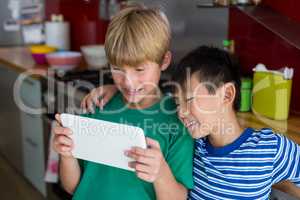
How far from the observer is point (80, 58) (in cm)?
291

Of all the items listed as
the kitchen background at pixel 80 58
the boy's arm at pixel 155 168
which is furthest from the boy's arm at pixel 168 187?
the kitchen background at pixel 80 58

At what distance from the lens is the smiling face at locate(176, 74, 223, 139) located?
109 cm

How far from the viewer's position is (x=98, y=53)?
8.97ft

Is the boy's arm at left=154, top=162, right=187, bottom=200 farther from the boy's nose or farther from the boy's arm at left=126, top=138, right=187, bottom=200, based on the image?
the boy's nose

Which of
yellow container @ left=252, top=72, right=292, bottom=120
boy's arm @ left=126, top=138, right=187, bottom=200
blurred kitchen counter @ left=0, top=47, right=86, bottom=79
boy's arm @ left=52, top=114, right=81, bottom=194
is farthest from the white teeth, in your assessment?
blurred kitchen counter @ left=0, top=47, right=86, bottom=79

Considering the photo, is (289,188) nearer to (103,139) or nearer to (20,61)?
(103,139)

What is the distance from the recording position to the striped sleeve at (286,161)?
1.10 meters

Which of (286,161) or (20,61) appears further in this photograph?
(20,61)

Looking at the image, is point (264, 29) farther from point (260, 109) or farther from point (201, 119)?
point (201, 119)

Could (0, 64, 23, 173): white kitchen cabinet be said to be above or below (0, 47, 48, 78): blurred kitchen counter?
below

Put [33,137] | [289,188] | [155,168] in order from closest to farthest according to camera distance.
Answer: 1. [155,168]
2. [289,188]
3. [33,137]

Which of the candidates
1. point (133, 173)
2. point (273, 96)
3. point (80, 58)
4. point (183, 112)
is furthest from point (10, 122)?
point (183, 112)

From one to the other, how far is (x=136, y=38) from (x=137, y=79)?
106mm

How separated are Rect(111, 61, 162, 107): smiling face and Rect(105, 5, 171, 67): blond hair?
0.02 metres
